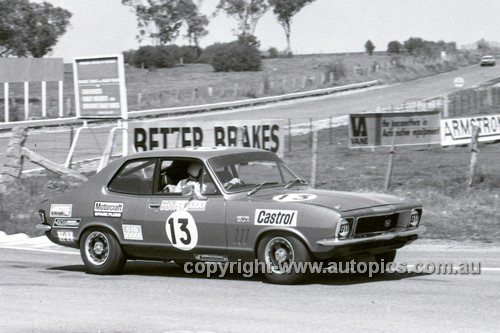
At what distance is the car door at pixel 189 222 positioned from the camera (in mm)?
9398

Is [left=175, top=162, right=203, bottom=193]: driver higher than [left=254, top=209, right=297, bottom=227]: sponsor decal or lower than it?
higher

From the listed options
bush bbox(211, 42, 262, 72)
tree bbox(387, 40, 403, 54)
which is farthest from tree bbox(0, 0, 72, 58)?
tree bbox(387, 40, 403, 54)

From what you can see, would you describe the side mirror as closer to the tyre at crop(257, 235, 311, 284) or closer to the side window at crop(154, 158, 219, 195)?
the side window at crop(154, 158, 219, 195)

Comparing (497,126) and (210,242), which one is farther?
(497,126)

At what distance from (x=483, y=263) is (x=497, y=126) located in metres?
20.3

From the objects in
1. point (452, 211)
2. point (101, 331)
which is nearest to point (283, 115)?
point (452, 211)

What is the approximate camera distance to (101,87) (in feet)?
76.9

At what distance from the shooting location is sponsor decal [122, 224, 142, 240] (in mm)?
9922

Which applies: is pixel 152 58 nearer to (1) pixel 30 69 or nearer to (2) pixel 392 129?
(1) pixel 30 69

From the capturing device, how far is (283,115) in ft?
157

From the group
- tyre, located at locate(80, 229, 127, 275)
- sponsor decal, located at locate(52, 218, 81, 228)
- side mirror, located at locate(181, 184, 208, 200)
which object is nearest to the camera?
side mirror, located at locate(181, 184, 208, 200)

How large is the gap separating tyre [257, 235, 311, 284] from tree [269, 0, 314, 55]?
99700 mm

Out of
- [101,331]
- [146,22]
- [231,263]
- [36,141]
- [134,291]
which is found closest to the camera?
[101,331]

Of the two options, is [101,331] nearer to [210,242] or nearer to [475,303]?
[210,242]
